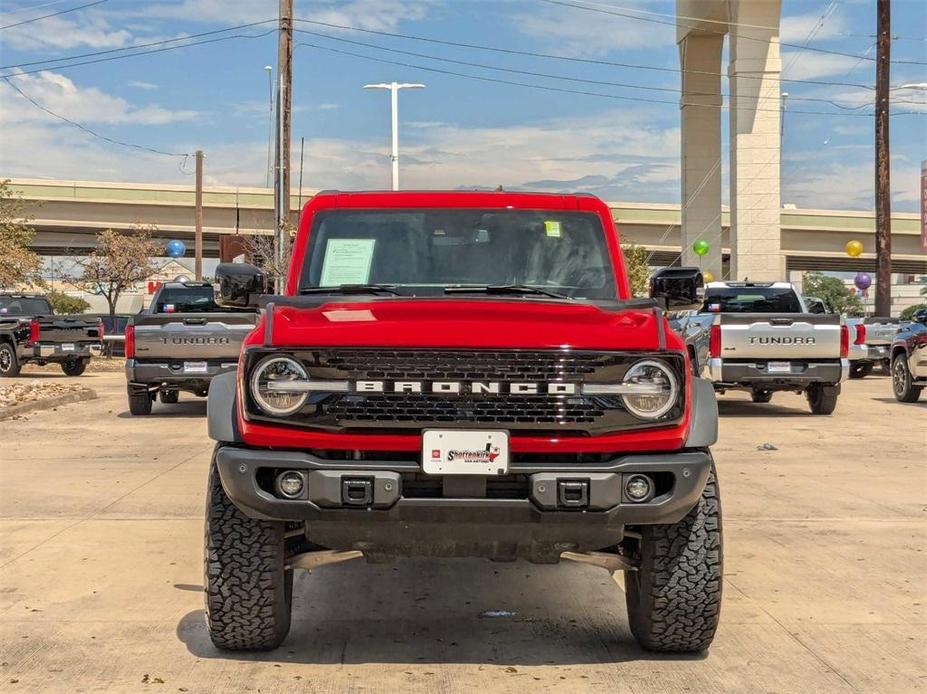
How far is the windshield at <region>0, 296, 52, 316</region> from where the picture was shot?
2642 centimetres

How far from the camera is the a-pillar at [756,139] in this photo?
129 ft

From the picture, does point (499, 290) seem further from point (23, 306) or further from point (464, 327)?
point (23, 306)

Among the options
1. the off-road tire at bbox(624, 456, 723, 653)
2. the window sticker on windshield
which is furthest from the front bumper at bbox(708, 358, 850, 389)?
the off-road tire at bbox(624, 456, 723, 653)

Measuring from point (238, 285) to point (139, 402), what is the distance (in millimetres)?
11511

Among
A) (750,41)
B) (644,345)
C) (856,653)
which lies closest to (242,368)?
(644,345)

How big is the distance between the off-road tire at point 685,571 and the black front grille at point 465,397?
58 centimetres

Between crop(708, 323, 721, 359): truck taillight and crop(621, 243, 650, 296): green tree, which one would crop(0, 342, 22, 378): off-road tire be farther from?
crop(621, 243, 650, 296): green tree

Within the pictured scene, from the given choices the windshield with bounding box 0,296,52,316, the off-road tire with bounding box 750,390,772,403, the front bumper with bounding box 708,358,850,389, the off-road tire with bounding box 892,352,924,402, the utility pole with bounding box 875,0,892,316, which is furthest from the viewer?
the utility pole with bounding box 875,0,892,316

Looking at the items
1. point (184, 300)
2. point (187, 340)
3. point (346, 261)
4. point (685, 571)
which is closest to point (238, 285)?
point (346, 261)

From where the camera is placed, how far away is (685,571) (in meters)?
4.74

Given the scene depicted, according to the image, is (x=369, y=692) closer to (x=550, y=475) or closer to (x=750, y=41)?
(x=550, y=475)

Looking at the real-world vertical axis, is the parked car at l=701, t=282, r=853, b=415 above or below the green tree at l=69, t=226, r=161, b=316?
below

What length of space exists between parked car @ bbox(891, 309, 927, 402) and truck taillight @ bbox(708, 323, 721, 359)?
10.1 feet

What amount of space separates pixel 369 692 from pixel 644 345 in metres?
1.66
